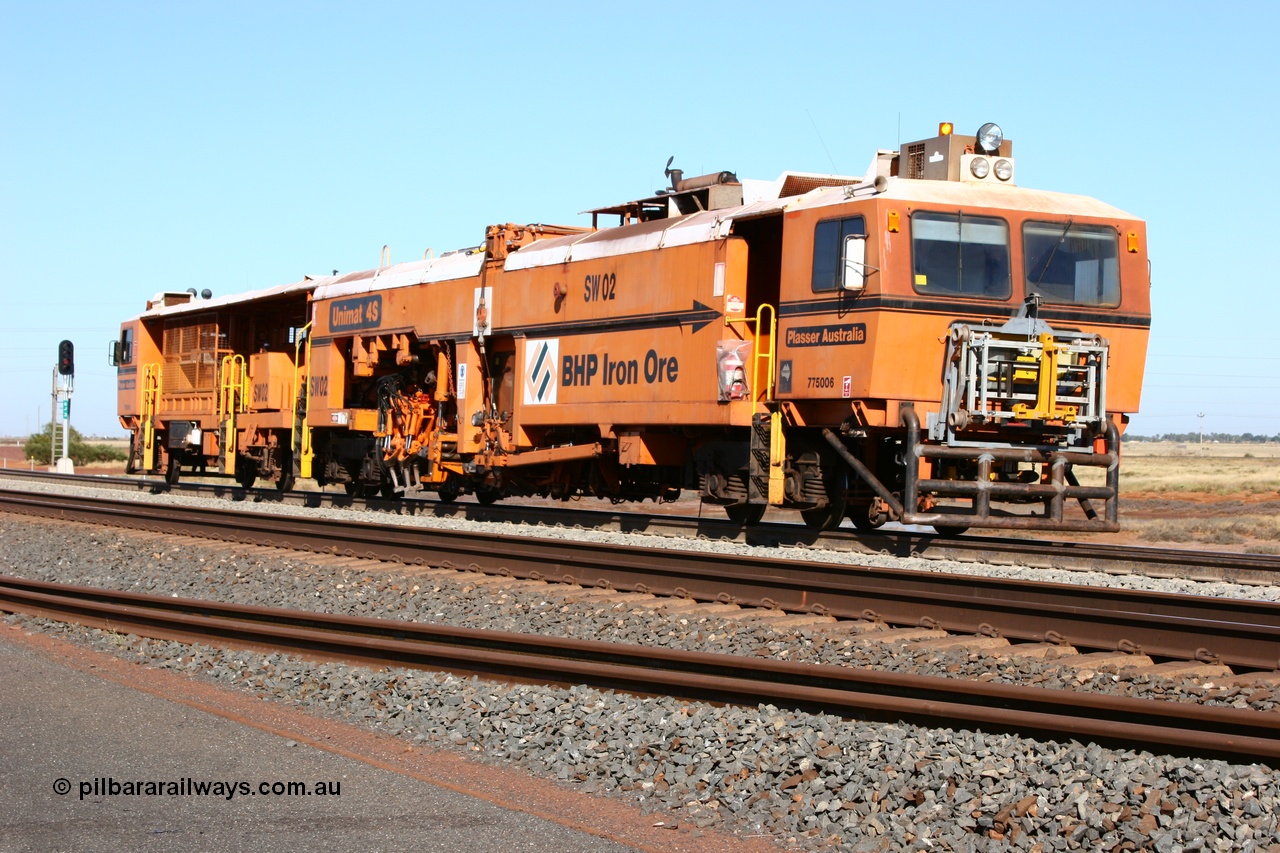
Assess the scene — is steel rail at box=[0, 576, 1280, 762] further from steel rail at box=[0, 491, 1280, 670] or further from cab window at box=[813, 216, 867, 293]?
cab window at box=[813, 216, 867, 293]

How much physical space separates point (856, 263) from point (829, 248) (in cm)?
53

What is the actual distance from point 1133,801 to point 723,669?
97.9 inches

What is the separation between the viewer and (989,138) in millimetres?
13055

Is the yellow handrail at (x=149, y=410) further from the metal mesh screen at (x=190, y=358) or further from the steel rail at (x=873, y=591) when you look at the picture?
the steel rail at (x=873, y=591)

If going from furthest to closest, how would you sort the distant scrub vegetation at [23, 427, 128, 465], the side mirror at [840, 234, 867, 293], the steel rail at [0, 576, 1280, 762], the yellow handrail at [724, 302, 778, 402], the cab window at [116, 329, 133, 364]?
1. the distant scrub vegetation at [23, 427, 128, 465]
2. the cab window at [116, 329, 133, 364]
3. the yellow handrail at [724, 302, 778, 402]
4. the side mirror at [840, 234, 867, 293]
5. the steel rail at [0, 576, 1280, 762]

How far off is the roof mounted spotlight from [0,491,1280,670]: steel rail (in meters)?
5.07

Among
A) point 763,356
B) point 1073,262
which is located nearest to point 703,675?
point 763,356

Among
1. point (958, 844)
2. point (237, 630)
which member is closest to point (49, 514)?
point (237, 630)

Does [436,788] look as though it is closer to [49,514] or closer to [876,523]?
[876,523]

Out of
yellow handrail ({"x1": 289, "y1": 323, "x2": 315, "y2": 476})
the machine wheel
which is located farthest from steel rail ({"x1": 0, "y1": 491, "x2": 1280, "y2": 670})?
yellow handrail ({"x1": 289, "y1": 323, "x2": 315, "y2": 476})

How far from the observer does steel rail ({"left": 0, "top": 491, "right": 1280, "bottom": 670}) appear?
7.64m

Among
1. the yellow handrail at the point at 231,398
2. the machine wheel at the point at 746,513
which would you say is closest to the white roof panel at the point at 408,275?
the yellow handrail at the point at 231,398

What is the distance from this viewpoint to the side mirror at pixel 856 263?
1192 cm

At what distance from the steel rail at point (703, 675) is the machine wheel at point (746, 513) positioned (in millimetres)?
7158
